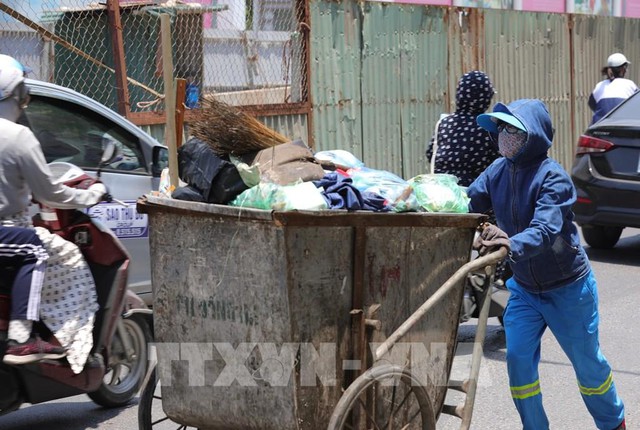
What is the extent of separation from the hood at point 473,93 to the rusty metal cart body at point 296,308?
9.18ft

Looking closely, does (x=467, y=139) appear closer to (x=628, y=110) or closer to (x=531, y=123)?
(x=531, y=123)

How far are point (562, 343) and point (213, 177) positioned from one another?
5.73 ft

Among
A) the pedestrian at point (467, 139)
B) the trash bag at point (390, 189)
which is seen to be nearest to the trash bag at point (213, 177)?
the trash bag at point (390, 189)

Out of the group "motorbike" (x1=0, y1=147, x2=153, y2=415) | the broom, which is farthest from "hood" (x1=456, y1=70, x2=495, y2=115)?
the broom

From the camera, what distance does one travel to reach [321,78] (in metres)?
11.3

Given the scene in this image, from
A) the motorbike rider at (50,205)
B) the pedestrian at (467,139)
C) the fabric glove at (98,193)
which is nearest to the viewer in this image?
the motorbike rider at (50,205)

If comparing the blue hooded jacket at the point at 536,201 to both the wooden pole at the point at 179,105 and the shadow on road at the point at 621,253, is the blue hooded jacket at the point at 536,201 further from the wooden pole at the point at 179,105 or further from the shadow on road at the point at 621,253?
the shadow on road at the point at 621,253

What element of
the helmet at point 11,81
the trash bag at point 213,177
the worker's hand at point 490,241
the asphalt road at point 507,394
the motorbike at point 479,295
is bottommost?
the asphalt road at point 507,394

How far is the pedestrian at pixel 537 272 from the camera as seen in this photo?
4238 mm

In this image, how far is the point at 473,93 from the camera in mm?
6598

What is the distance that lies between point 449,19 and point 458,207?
9161 millimetres

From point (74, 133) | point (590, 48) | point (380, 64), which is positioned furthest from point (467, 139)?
point (590, 48)

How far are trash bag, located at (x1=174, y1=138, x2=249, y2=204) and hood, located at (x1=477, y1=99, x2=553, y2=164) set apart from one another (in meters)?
1.14

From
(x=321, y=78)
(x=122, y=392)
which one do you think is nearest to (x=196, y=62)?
(x=321, y=78)
